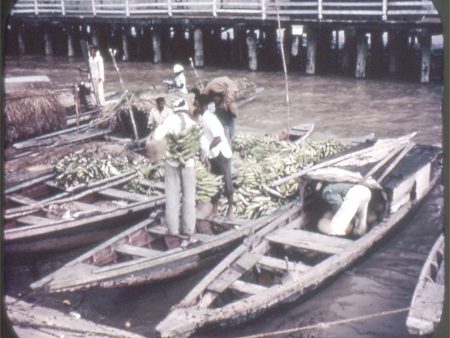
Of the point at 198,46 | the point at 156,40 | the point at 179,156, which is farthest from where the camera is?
the point at 156,40

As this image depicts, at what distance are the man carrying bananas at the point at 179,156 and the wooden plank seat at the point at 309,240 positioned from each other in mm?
1096

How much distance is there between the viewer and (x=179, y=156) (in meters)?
6.65

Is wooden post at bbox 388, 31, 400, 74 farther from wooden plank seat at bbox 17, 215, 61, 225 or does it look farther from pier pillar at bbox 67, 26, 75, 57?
wooden plank seat at bbox 17, 215, 61, 225

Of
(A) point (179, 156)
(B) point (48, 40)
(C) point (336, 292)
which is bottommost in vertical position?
(C) point (336, 292)

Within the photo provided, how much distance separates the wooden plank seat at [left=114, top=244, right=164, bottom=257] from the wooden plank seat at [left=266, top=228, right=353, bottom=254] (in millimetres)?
1347

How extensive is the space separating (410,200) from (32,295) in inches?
195

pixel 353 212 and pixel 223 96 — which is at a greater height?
pixel 223 96

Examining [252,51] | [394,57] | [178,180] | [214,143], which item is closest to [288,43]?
[252,51]

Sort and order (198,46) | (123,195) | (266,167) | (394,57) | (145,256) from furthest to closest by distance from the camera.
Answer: (198,46), (394,57), (266,167), (123,195), (145,256)

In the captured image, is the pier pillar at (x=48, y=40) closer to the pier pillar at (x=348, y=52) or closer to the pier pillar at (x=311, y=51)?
the pier pillar at (x=311, y=51)

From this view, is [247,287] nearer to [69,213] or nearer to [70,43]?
[69,213]

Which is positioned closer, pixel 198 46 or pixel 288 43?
pixel 198 46

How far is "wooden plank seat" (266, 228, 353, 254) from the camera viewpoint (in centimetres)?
700

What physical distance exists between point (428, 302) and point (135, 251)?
10.3 ft
